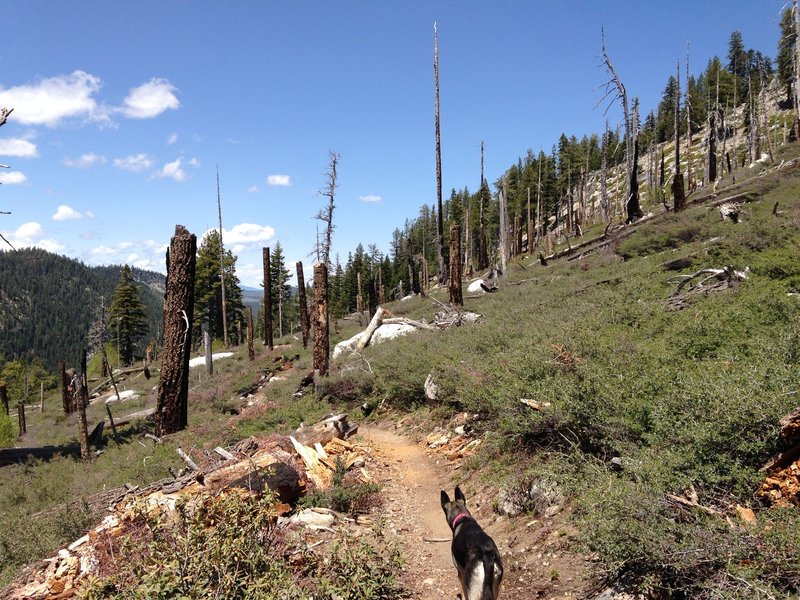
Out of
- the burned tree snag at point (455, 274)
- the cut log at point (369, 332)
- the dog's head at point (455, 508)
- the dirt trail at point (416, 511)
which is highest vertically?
the burned tree snag at point (455, 274)

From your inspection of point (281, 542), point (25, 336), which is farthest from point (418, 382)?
point (25, 336)

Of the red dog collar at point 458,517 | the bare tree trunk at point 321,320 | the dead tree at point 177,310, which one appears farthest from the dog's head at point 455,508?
the bare tree trunk at point 321,320

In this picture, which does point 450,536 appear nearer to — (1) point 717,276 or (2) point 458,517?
(2) point 458,517

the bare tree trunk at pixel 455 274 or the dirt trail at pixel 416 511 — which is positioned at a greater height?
the bare tree trunk at pixel 455 274

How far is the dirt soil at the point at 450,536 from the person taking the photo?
4520 mm

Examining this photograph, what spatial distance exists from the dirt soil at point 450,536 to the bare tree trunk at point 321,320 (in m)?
6.17

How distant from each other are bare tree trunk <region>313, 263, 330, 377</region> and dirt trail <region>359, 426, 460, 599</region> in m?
4.45

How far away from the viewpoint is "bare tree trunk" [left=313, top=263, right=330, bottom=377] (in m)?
14.8

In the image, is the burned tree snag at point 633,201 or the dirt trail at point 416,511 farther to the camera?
the burned tree snag at point 633,201

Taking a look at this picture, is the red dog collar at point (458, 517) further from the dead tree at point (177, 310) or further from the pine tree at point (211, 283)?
the pine tree at point (211, 283)

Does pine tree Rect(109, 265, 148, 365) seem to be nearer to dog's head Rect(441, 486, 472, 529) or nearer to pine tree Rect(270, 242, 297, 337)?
pine tree Rect(270, 242, 297, 337)

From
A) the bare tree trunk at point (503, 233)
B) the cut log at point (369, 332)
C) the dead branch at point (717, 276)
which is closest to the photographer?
the dead branch at point (717, 276)

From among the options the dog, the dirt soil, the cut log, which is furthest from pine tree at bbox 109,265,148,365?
the dog

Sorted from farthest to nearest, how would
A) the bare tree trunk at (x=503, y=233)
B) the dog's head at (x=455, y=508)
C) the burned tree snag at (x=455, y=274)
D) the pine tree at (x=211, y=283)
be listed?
the pine tree at (x=211, y=283), the bare tree trunk at (x=503, y=233), the burned tree snag at (x=455, y=274), the dog's head at (x=455, y=508)
